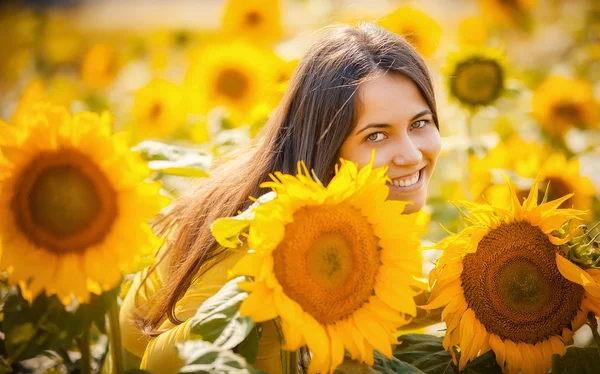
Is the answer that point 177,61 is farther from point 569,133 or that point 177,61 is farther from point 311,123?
point 311,123

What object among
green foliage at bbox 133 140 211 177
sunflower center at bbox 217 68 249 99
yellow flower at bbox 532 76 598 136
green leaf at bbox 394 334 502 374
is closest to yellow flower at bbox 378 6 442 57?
yellow flower at bbox 532 76 598 136

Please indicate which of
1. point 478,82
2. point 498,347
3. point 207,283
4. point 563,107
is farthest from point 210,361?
point 563,107

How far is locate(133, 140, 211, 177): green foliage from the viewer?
119 cm

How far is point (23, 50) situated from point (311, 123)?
2497 mm

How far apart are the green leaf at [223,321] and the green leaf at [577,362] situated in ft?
1.89

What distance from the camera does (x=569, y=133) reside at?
2.75 meters

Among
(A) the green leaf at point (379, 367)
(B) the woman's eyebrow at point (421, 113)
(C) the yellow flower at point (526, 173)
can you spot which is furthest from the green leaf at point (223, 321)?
(C) the yellow flower at point (526, 173)

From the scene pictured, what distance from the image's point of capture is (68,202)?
992mm

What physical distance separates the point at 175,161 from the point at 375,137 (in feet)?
1.41

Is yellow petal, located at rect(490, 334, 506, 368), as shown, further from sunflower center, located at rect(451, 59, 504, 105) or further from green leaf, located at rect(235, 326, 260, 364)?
sunflower center, located at rect(451, 59, 504, 105)

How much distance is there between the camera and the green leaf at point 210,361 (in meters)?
0.95

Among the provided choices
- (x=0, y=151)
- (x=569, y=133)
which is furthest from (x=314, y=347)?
(x=569, y=133)

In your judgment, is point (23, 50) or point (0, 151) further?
point (23, 50)

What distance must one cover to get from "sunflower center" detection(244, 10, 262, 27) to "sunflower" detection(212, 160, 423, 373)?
1.93 m
